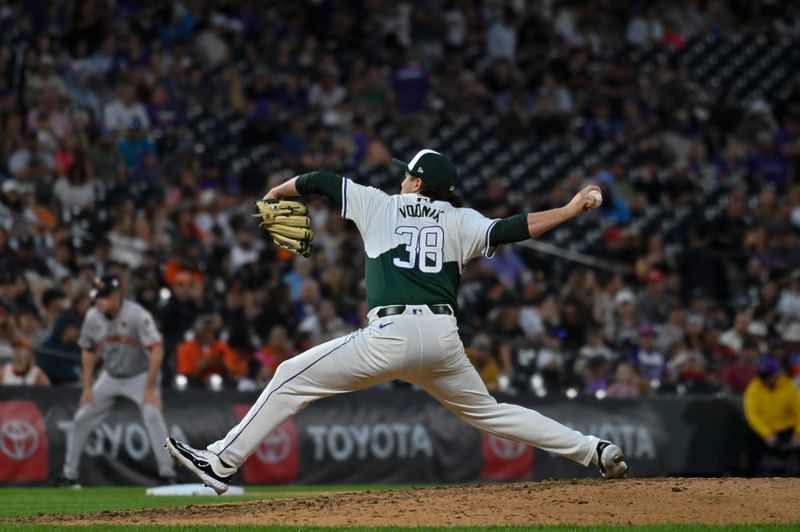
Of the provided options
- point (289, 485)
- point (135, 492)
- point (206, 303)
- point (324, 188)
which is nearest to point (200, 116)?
point (206, 303)

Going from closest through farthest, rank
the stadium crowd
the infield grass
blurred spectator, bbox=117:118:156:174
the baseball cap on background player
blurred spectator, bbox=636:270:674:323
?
the infield grass
the baseball cap on background player
the stadium crowd
blurred spectator, bbox=117:118:156:174
blurred spectator, bbox=636:270:674:323

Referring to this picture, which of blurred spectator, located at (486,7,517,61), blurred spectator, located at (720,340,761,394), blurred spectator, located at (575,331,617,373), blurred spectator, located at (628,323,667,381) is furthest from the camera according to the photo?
blurred spectator, located at (486,7,517,61)

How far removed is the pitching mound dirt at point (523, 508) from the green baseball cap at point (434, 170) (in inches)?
76.5

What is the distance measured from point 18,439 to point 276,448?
2.64m

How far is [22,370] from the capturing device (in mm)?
13898

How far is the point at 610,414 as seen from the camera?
15.7 meters

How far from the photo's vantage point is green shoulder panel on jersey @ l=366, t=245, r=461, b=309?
26.2ft

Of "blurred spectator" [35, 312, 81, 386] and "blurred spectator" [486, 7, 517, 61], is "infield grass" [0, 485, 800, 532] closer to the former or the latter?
"blurred spectator" [35, 312, 81, 386]

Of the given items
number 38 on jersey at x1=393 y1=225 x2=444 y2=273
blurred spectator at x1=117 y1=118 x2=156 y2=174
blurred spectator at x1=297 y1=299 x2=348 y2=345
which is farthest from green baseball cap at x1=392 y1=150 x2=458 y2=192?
blurred spectator at x1=117 y1=118 x2=156 y2=174

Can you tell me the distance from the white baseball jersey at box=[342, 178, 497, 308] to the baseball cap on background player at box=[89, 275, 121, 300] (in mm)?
5033

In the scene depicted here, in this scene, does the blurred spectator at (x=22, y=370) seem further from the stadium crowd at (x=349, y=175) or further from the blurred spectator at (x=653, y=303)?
the blurred spectator at (x=653, y=303)

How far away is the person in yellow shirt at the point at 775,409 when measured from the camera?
1598 centimetres

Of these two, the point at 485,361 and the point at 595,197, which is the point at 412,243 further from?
the point at 485,361

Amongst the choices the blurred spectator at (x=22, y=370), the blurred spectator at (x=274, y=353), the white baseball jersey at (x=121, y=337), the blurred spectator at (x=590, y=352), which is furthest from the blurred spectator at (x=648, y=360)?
the blurred spectator at (x=22, y=370)
